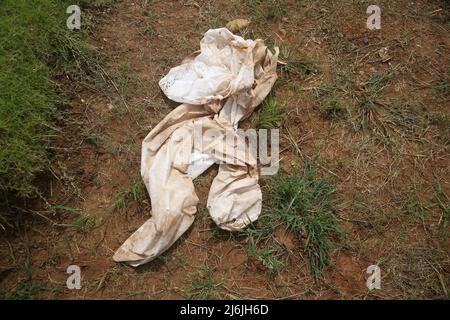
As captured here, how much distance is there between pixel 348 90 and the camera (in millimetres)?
2891

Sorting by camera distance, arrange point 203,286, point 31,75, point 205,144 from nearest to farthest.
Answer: point 203,286, point 205,144, point 31,75

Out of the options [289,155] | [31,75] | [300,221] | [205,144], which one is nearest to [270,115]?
[289,155]

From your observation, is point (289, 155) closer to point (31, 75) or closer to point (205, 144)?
point (205, 144)

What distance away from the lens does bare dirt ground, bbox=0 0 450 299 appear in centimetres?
246

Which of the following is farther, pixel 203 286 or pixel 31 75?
pixel 31 75

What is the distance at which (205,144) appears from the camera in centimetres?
264

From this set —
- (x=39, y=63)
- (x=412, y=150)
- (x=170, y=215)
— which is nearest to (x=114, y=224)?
(x=170, y=215)

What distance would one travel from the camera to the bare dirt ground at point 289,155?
97.0 inches

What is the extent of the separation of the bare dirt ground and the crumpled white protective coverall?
11cm

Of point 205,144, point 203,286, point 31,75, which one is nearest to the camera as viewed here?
point 203,286

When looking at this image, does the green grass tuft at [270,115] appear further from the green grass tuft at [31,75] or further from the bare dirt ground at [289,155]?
the green grass tuft at [31,75]

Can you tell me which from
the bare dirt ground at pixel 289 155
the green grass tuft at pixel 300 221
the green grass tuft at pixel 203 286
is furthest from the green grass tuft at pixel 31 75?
the green grass tuft at pixel 300 221

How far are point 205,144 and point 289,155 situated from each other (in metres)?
0.58

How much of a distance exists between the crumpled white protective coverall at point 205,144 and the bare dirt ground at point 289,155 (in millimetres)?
107
